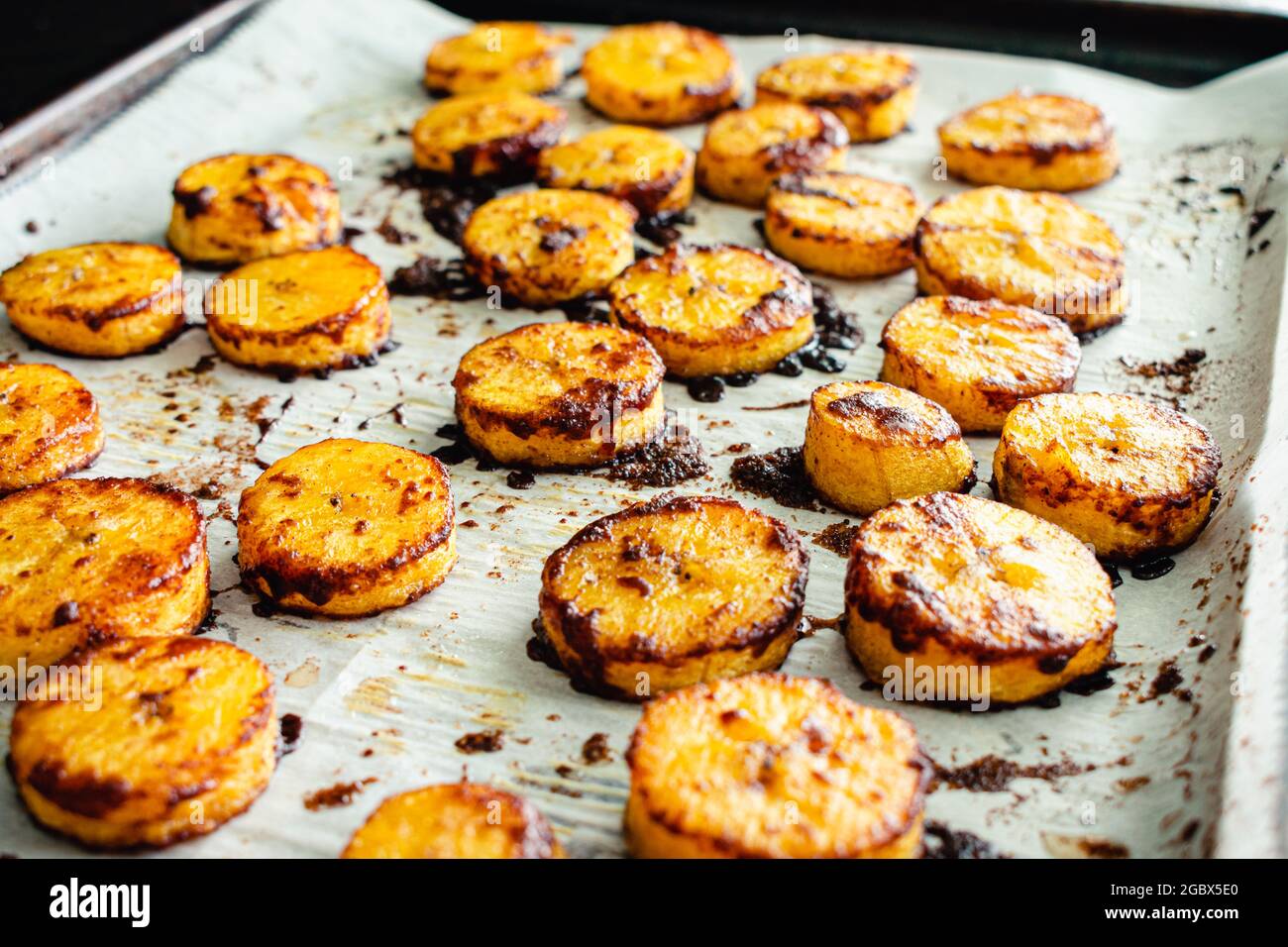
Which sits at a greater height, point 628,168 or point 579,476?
point 628,168

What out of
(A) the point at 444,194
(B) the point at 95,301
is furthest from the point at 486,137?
(B) the point at 95,301

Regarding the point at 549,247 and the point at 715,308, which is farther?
the point at 549,247

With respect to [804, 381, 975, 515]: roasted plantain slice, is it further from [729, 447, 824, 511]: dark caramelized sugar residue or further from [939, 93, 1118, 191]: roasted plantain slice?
[939, 93, 1118, 191]: roasted plantain slice

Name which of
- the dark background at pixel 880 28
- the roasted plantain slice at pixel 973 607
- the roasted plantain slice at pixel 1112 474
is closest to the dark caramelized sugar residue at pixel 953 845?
the roasted plantain slice at pixel 973 607

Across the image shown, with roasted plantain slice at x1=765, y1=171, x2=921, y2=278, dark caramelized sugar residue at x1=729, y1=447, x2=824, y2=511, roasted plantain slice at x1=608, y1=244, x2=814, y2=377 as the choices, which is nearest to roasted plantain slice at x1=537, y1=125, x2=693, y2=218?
roasted plantain slice at x1=765, y1=171, x2=921, y2=278

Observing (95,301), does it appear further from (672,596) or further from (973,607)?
(973,607)

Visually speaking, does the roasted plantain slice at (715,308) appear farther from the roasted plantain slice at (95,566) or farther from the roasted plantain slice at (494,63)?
the roasted plantain slice at (494,63)
